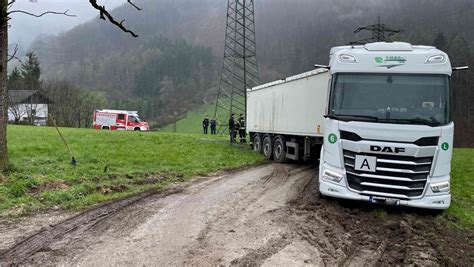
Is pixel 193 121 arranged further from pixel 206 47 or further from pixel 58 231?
pixel 58 231

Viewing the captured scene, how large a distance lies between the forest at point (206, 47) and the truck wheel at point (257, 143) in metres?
48.6

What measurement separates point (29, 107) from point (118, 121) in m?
22.2

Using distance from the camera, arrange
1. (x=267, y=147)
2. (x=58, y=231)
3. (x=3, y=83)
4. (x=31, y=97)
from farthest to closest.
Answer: (x=31, y=97) < (x=267, y=147) < (x=3, y=83) < (x=58, y=231)

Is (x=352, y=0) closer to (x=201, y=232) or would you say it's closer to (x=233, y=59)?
(x=233, y=59)

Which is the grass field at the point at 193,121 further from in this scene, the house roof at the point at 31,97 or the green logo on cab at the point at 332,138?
the green logo on cab at the point at 332,138

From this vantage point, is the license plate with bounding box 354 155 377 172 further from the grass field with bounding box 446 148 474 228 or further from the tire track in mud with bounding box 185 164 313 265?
the grass field with bounding box 446 148 474 228

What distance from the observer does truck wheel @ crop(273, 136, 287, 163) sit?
1677 centimetres

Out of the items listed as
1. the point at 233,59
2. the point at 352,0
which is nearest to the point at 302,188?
the point at 233,59

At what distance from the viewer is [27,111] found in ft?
205

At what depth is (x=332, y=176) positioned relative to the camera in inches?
340

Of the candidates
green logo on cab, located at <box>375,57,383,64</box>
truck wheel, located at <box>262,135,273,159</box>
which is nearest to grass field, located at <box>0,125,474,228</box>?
truck wheel, located at <box>262,135,273,159</box>

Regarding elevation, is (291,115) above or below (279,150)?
above

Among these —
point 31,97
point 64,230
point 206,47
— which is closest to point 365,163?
point 64,230

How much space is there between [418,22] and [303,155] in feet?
349
